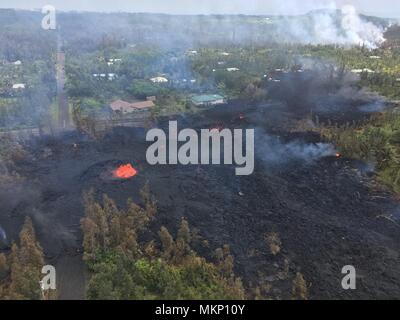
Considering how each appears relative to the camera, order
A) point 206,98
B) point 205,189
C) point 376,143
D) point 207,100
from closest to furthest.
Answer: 1. point 205,189
2. point 376,143
3. point 207,100
4. point 206,98

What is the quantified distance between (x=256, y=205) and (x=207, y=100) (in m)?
28.1

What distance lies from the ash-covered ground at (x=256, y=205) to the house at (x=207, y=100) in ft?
44.3

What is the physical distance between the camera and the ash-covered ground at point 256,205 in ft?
83.6

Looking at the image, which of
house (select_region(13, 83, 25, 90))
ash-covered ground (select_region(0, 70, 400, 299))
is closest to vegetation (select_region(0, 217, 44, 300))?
ash-covered ground (select_region(0, 70, 400, 299))

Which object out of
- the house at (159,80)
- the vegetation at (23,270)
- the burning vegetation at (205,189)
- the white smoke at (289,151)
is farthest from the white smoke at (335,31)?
the vegetation at (23,270)

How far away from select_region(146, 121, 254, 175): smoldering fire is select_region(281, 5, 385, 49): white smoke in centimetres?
6608

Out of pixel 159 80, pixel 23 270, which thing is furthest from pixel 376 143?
pixel 159 80

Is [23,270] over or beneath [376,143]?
beneath

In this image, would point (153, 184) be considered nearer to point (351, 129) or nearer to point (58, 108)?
point (351, 129)

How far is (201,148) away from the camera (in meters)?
42.5

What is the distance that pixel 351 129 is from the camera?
44469 millimetres

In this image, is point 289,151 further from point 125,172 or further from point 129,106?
point 129,106

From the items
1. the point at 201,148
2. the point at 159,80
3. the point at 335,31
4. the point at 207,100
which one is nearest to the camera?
the point at 201,148

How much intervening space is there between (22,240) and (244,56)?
2631 inches
